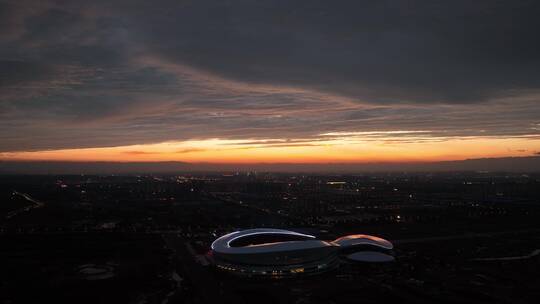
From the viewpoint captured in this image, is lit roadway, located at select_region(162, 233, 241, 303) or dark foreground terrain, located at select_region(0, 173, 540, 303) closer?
lit roadway, located at select_region(162, 233, 241, 303)

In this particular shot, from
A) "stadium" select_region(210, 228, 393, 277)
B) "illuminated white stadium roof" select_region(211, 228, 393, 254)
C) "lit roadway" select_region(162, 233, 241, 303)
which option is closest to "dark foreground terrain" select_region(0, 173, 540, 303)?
"lit roadway" select_region(162, 233, 241, 303)

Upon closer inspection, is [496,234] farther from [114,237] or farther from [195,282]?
[114,237]

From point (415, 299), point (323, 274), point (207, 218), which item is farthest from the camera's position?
point (207, 218)

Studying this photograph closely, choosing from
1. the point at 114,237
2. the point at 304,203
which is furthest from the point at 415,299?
the point at 304,203

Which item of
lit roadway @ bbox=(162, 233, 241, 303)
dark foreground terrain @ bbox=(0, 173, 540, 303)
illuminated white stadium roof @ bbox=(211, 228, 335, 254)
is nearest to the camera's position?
lit roadway @ bbox=(162, 233, 241, 303)

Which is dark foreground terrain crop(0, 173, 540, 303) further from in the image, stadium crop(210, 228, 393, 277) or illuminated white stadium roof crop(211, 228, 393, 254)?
illuminated white stadium roof crop(211, 228, 393, 254)

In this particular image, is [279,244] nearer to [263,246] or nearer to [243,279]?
[263,246]

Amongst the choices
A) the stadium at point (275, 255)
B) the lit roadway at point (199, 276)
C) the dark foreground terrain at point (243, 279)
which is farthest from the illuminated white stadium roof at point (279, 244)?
the lit roadway at point (199, 276)

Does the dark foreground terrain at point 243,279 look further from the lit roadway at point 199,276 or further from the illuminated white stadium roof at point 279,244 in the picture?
the illuminated white stadium roof at point 279,244

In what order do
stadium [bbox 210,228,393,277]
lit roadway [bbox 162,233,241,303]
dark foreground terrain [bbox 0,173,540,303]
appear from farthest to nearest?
stadium [bbox 210,228,393,277], dark foreground terrain [bbox 0,173,540,303], lit roadway [bbox 162,233,241,303]
